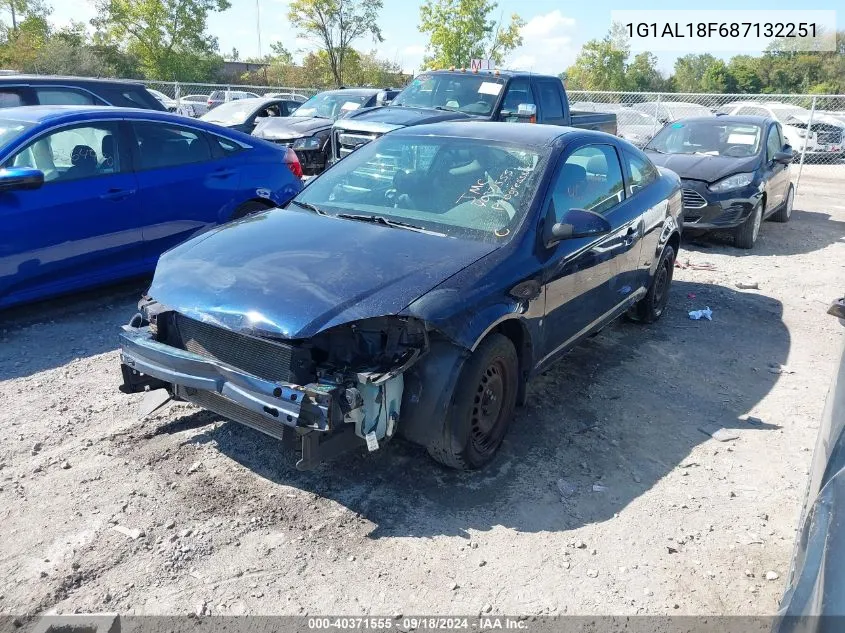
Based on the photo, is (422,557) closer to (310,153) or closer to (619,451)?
(619,451)

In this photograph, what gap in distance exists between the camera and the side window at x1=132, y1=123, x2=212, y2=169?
19.9 feet

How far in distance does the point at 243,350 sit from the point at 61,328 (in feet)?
9.88

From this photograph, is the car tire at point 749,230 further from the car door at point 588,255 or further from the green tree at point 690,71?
the green tree at point 690,71

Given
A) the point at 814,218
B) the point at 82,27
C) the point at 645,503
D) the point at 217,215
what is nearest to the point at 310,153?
the point at 217,215

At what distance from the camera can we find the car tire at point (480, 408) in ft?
11.0

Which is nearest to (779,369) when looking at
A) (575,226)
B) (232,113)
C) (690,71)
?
(575,226)

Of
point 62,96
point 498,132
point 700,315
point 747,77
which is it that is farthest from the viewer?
point 747,77

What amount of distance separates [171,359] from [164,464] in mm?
696

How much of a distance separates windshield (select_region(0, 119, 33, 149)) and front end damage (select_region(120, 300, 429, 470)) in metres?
2.97

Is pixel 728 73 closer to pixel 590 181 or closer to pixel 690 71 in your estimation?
pixel 690 71

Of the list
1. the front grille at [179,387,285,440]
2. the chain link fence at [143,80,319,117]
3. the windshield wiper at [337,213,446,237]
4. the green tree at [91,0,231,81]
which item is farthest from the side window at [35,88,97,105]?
the green tree at [91,0,231,81]

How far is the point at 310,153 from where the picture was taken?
41.0ft

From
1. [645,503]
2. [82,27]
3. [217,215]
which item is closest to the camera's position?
[645,503]

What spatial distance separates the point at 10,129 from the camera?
5.45 metres
